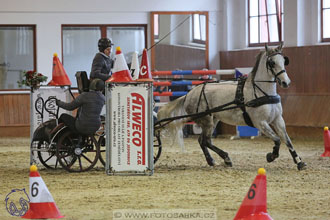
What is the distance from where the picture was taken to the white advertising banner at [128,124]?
27.6 ft

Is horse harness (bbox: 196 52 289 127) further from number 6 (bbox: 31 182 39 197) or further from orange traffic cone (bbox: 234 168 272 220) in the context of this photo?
number 6 (bbox: 31 182 39 197)

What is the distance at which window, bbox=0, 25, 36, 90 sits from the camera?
56.9ft

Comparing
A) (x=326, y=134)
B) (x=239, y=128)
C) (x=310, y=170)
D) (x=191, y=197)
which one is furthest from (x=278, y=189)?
(x=239, y=128)

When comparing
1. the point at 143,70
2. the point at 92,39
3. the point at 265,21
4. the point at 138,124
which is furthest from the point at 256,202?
the point at 92,39

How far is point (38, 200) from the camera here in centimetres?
557

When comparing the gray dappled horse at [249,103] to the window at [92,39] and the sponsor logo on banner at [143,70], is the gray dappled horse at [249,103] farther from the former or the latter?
the window at [92,39]

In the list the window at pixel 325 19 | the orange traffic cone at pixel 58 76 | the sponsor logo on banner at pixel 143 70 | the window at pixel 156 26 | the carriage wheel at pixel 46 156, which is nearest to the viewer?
the sponsor logo on banner at pixel 143 70

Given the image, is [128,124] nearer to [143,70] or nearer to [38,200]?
[143,70]

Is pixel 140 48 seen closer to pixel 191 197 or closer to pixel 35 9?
pixel 35 9

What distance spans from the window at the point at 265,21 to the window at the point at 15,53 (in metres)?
5.51

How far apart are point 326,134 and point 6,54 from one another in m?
9.56

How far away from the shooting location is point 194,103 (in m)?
9.97

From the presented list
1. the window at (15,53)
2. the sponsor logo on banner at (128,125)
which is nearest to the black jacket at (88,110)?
the sponsor logo on banner at (128,125)

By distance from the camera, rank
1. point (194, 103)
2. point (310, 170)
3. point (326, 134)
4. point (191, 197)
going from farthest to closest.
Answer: point (326, 134), point (194, 103), point (310, 170), point (191, 197)
